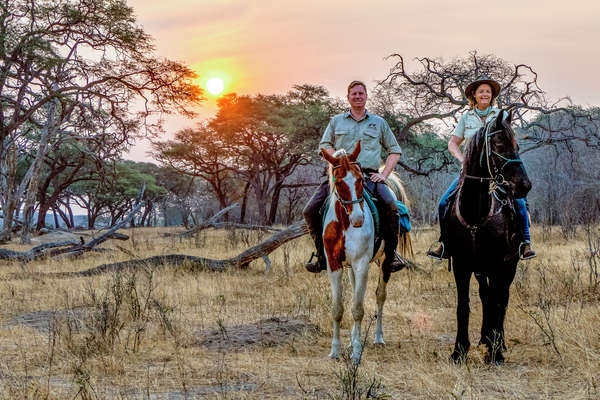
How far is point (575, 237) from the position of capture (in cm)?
1642

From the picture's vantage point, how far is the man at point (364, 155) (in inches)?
229

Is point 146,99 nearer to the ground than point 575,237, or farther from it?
farther from it

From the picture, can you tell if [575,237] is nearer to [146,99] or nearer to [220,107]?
[146,99]

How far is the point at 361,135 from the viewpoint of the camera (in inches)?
234

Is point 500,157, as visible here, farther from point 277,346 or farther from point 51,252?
point 51,252

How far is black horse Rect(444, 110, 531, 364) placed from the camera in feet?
16.2

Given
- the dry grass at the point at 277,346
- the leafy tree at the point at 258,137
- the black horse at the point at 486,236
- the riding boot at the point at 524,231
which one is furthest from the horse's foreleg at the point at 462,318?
the leafy tree at the point at 258,137

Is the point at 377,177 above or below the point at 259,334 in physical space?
above

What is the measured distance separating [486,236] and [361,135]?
161cm

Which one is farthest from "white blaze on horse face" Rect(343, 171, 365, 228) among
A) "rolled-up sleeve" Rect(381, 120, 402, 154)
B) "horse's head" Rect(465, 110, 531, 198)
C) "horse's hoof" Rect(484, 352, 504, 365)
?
"horse's hoof" Rect(484, 352, 504, 365)

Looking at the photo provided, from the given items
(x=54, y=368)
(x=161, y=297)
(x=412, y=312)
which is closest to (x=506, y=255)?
(x=412, y=312)

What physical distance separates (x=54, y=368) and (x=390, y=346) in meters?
3.08

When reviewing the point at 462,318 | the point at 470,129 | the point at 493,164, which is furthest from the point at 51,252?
the point at 493,164

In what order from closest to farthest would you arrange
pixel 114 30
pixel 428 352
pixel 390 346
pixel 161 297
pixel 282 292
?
pixel 428 352 < pixel 390 346 < pixel 161 297 < pixel 282 292 < pixel 114 30
